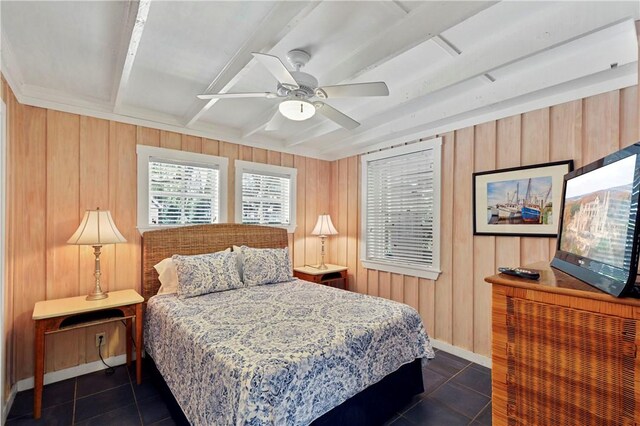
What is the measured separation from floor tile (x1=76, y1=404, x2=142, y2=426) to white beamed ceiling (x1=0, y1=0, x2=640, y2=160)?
8.25 feet

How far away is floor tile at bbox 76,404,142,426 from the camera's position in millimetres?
2109

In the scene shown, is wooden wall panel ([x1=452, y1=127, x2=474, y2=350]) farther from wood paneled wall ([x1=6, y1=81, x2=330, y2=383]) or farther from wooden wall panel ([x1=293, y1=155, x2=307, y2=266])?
wood paneled wall ([x1=6, y1=81, x2=330, y2=383])

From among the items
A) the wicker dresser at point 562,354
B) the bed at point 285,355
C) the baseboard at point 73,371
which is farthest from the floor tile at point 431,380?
the baseboard at point 73,371

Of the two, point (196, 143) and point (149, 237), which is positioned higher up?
point (196, 143)

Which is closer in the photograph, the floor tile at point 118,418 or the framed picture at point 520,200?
the floor tile at point 118,418

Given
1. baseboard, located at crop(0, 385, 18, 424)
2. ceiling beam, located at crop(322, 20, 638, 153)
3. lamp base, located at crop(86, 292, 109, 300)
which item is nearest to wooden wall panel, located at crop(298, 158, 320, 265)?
ceiling beam, located at crop(322, 20, 638, 153)

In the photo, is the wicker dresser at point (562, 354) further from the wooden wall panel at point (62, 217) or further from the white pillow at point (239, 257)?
the wooden wall panel at point (62, 217)

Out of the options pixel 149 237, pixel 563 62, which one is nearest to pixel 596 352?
pixel 563 62

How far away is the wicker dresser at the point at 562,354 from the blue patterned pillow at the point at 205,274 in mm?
2471

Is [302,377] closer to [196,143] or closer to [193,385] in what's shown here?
[193,385]

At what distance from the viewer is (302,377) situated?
1.58m

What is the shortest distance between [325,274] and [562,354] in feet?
10.8

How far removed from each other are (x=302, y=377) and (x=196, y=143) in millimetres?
2952

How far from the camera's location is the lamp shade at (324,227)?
14.1 ft
